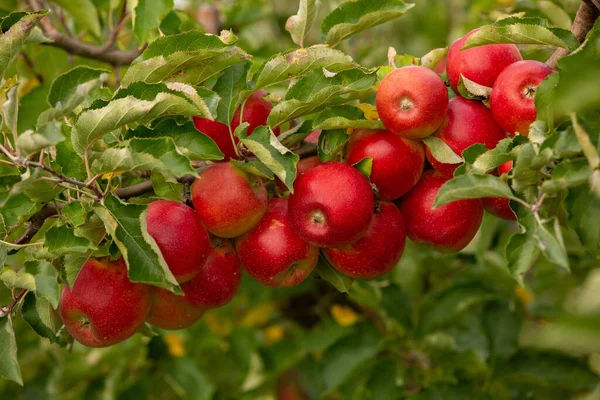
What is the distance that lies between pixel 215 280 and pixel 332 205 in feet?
0.89

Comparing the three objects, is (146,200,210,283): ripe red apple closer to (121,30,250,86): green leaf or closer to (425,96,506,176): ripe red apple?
(121,30,250,86): green leaf

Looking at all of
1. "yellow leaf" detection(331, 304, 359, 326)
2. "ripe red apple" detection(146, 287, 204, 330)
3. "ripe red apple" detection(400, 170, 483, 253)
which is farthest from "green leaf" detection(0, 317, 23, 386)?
"yellow leaf" detection(331, 304, 359, 326)

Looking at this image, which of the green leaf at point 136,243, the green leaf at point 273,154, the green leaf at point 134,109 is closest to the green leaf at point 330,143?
the green leaf at point 273,154

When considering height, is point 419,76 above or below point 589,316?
below

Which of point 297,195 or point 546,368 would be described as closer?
point 297,195

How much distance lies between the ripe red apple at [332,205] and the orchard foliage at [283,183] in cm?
5

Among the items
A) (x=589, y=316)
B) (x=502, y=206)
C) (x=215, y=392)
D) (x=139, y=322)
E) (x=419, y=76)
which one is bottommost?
(x=215, y=392)

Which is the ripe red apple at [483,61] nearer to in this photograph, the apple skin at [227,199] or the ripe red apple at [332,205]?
the ripe red apple at [332,205]

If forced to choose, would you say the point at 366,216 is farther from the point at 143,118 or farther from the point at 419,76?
the point at 143,118

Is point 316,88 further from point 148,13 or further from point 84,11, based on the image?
point 84,11

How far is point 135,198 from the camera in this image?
47.7 inches

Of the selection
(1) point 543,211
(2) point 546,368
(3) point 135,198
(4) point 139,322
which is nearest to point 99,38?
(3) point 135,198

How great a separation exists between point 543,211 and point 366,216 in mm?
287

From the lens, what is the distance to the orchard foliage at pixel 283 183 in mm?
987
